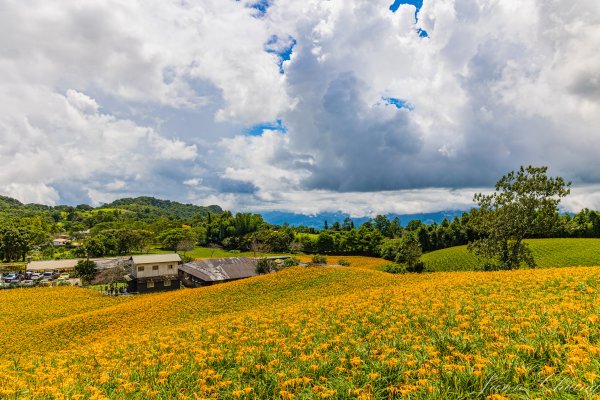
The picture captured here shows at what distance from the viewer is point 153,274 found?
5197 centimetres

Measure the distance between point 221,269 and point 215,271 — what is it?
4.19 ft

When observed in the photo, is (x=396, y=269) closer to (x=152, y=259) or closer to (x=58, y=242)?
(x=152, y=259)

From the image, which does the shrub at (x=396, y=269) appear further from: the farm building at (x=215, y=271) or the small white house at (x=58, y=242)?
the small white house at (x=58, y=242)

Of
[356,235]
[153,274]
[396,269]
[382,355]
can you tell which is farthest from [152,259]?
[356,235]

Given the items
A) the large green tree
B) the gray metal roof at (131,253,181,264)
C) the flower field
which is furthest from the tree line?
the gray metal roof at (131,253,181,264)

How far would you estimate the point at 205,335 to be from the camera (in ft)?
37.4

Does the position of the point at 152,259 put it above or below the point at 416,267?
above

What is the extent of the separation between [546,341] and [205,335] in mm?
10188

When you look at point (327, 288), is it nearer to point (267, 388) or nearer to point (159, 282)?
point (267, 388)

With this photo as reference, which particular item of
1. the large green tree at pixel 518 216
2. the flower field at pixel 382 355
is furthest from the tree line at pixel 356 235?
the flower field at pixel 382 355

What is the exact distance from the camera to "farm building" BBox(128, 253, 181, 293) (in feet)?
166

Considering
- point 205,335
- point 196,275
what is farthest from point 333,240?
point 205,335

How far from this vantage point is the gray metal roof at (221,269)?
5153 cm

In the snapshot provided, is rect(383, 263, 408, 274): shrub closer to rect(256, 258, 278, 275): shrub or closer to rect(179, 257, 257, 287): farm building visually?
rect(256, 258, 278, 275): shrub
